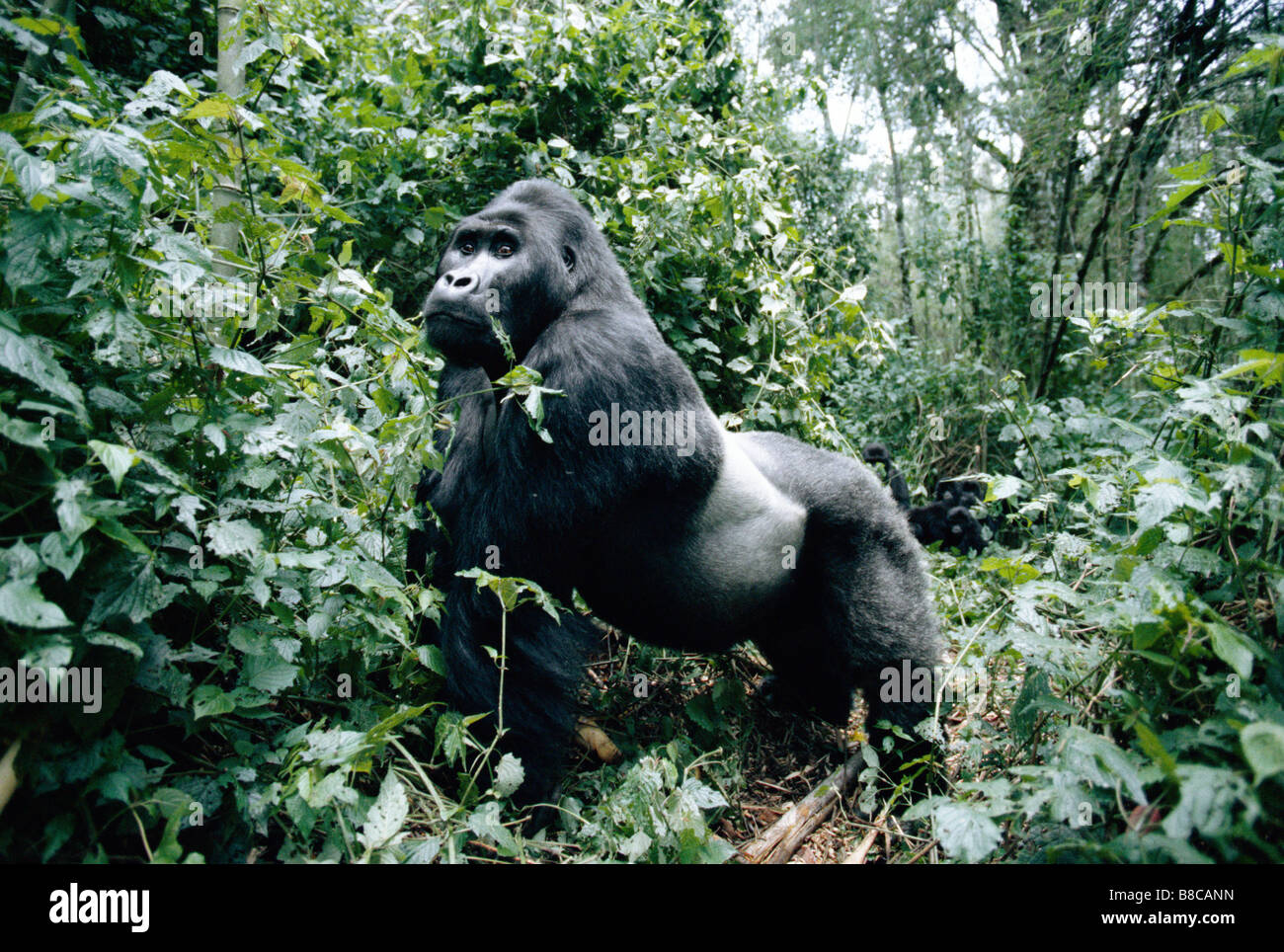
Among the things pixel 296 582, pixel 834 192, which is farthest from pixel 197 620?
pixel 834 192

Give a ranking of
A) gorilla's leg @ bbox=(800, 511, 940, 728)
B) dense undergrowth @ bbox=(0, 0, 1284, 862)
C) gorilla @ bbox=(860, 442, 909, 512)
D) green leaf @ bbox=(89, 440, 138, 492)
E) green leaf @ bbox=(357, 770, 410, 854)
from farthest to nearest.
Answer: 1. gorilla @ bbox=(860, 442, 909, 512)
2. gorilla's leg @ bbox=(800, 511, 940, 728)
3. green leaf @ bbox=(357, 770, 410, 854)
4. dense undergrowth @ bbox=(0, 0, 1284, 862)
5. green leaf @ bbox=(89, 440, 138, 492)

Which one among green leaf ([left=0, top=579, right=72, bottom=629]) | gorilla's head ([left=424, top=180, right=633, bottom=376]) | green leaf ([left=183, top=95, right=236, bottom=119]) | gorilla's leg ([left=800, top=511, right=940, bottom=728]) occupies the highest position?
green leaf ([left=183, top=95, right=236, bottom=119])

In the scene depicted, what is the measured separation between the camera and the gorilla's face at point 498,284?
2.61 meters

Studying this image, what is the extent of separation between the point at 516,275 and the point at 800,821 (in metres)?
2.20

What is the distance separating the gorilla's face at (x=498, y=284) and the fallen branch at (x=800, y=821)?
1882 millimetres

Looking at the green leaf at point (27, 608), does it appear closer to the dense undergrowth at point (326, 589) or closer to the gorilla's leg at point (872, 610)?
the dense undergrowth at point (326, 589)

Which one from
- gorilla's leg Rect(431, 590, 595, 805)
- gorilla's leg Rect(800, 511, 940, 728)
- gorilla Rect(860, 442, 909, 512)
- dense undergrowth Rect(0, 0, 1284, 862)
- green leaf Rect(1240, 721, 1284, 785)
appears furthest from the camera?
gorilla Rect(860, 442, 909, 512)

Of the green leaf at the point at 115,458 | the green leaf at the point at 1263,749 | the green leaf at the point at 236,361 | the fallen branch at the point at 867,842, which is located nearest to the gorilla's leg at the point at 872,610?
the fallen branch at the point at 867,842

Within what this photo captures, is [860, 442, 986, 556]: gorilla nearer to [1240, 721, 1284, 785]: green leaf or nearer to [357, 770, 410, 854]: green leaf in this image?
[1240, 721, 1284, 785]: green leaf

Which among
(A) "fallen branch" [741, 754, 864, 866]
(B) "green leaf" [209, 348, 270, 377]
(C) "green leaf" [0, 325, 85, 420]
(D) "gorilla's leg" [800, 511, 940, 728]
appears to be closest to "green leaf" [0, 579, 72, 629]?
(C) "green leaf" [0, 325, 85, 420]

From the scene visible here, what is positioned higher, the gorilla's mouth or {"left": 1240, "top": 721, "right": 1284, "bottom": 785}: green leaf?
the gorilla's mouth

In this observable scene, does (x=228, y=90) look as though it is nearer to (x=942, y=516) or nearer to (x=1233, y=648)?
(x=1233, y=648)

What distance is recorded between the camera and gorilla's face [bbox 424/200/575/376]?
2613 mm
